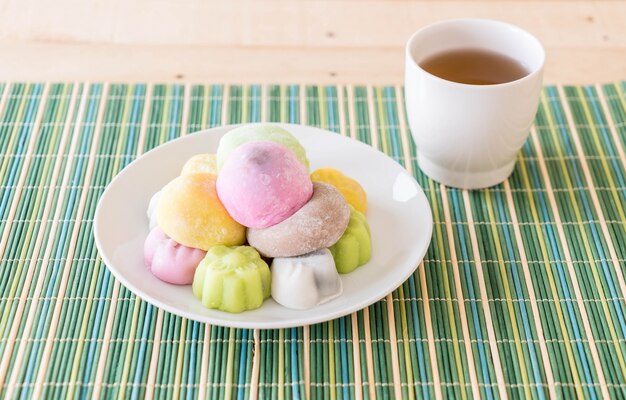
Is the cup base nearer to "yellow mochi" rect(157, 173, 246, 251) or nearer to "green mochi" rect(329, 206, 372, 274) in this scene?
"green mochi" rect(329, 206, 372, 274)

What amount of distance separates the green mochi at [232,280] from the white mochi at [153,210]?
0.10m

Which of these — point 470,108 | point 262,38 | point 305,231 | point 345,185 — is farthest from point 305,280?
point 262,38

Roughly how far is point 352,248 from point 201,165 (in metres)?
0.19

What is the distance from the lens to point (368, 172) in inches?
40.5

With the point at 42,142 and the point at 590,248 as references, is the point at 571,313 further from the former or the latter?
the point at 42,142

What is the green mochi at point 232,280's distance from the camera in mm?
824

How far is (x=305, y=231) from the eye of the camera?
848mm

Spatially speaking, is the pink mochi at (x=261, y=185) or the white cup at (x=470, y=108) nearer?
the pink mochi at (x=261, y=185)

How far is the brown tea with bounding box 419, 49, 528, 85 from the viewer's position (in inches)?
42.5

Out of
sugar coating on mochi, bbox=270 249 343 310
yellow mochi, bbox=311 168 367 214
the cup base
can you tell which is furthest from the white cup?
sugar coating on mochi, bbox=270 249 343 310

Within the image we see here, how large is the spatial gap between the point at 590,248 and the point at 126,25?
841mm

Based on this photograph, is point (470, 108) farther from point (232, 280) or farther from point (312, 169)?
point (232, 280)

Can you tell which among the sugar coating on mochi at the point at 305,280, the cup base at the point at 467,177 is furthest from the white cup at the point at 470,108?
the sugar coating on mochi at the point at 305,280

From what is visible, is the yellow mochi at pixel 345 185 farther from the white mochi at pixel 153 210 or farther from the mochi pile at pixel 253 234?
the white mochi at pixel 153 210
